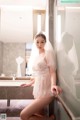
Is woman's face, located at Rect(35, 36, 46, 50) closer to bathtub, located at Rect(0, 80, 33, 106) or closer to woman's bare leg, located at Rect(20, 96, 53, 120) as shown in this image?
woman's bare leg, located at Rect(20, 96, 53, 120)

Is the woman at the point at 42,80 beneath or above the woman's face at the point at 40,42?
beneath

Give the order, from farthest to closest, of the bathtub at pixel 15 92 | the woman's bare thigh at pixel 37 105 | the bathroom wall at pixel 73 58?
the bathtub at pixel 15 92
the woman's bare thigh at pixel 37 105
the bathroom wall at pixel 73 58

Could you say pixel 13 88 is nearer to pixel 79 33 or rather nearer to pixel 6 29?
pixel 79 33

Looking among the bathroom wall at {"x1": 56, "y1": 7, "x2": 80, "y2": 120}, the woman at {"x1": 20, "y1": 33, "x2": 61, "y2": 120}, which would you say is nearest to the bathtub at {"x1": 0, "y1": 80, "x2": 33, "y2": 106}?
the woman at {"x1": 20, "y1": 33, "x2": 61, "y2": 120}

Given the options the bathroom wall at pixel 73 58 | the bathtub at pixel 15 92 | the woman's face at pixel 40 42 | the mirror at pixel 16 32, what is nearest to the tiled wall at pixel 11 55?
the mirror at pixel 16 32

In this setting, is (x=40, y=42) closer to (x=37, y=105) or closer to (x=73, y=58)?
(x=37, y=105)

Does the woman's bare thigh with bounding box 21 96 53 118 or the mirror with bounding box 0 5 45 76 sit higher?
the mirror with bounding box 0 5 45 76

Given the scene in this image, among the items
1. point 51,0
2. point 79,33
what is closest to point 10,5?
point 51,0

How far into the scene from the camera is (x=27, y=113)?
158 centimetres

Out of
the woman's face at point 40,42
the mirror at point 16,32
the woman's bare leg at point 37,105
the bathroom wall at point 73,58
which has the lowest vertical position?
the woman's bare leg at point 37,105

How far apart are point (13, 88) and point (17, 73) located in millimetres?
2132

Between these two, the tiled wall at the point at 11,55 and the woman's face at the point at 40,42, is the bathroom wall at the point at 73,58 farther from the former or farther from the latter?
the tiled wall at the point at 11,55

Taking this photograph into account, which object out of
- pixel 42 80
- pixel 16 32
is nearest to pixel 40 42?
pixel 42 80


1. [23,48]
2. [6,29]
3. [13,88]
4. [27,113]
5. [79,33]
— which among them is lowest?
[27,113]
